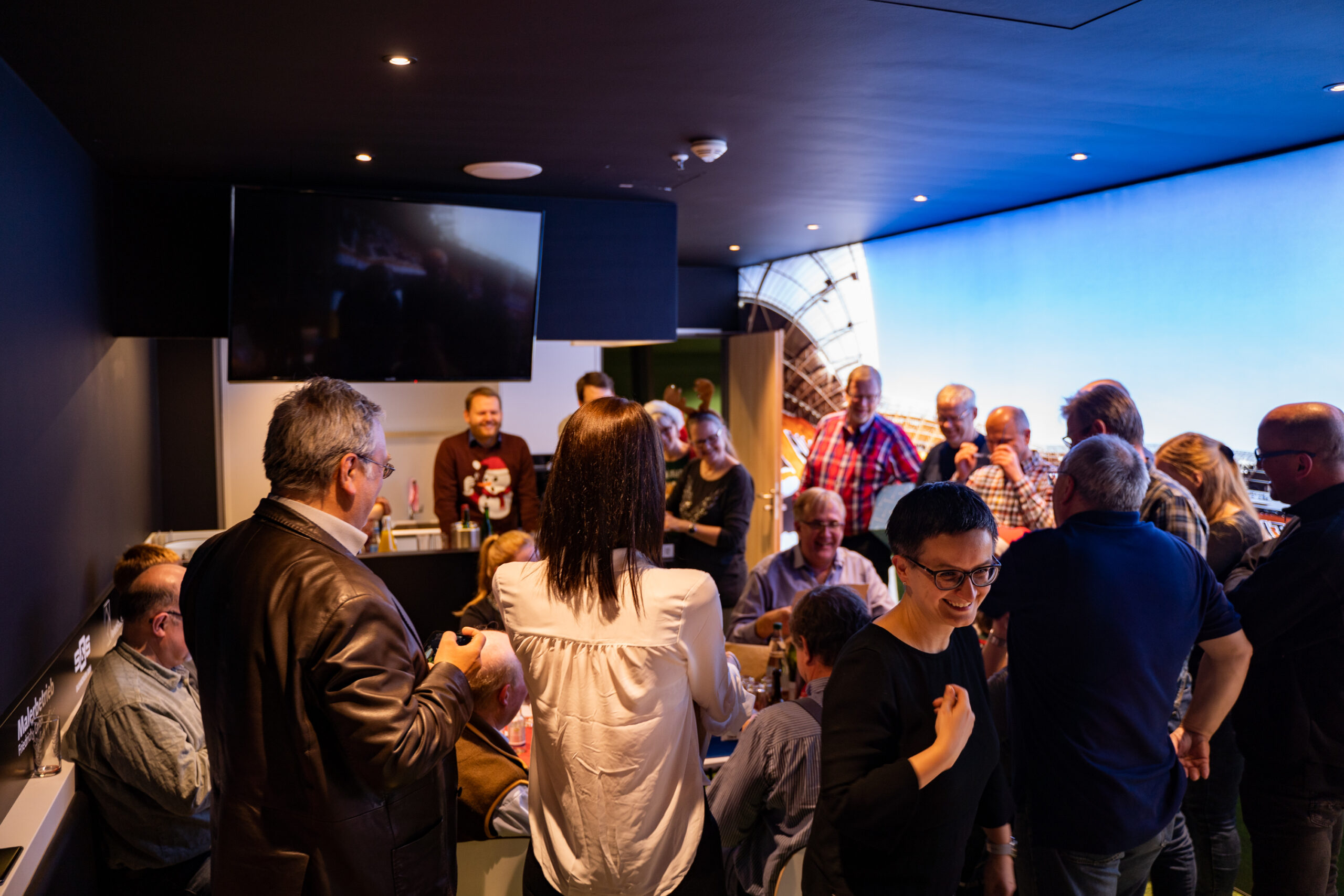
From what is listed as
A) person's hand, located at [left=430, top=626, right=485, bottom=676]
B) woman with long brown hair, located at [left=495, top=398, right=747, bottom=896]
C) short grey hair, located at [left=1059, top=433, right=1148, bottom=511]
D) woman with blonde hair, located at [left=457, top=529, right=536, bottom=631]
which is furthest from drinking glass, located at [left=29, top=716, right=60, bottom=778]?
short grey hair, located at [left=1059, top=433, right=1148, bottom=511]

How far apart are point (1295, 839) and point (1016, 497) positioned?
1.83 m

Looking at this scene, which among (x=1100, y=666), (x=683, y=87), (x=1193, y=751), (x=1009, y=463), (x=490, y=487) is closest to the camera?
(x=1100, y=666)

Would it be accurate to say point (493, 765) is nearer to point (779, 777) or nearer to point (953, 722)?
point (779, 777)

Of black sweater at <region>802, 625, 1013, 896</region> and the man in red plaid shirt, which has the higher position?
the man in red plaid shirt

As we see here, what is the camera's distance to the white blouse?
1509 millimetres

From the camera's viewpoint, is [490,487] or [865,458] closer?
[490,487]

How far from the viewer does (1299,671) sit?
2268 millimetres

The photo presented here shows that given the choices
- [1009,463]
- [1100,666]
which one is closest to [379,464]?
[1100,666]

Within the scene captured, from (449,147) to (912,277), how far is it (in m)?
3.37

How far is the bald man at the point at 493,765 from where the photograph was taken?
1.91 m

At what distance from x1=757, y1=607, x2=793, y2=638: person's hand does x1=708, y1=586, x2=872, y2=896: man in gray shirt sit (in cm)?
95

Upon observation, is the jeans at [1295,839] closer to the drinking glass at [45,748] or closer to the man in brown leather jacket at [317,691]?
the man in brown leather jacket at [317,691]

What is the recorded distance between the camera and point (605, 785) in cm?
154

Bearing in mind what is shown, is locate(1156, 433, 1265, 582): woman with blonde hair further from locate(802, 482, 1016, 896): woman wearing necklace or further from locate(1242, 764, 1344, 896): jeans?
locate(802, 482, 1016, 896): woman wearing necklace
